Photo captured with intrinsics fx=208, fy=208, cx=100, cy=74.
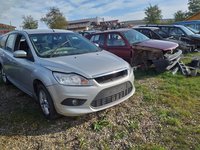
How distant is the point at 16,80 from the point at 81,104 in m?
2.41

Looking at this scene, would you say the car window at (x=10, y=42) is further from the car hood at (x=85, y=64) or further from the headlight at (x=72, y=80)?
the headlight at (x=72, y=80)

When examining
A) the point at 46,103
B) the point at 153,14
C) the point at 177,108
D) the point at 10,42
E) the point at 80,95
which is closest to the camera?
the point at 80,95

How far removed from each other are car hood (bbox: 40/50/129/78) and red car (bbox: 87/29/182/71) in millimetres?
2780

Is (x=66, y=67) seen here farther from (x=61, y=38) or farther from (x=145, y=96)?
(x=145, y=96)

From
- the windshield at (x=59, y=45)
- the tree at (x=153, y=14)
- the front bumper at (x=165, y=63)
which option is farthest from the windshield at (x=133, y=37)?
the tree at (x=153, y=14)

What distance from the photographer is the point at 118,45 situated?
24.5 feet

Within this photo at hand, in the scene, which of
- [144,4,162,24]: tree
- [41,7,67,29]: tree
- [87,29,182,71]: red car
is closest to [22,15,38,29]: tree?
[41,7,67,29]: tree

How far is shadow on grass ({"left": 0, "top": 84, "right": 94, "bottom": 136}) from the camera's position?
11.8ft

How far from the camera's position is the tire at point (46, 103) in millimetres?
3585

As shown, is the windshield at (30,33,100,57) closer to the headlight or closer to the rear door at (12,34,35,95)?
the rear door at (12,34,35,95)

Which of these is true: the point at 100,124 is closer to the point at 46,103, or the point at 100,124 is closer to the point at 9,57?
the point at 46,103

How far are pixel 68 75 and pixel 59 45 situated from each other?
132 centimetres

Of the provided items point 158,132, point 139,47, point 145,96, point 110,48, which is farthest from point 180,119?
point 110,48

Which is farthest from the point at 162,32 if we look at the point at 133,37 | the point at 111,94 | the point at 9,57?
the point at 111,94
